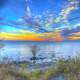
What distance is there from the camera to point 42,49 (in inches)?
139

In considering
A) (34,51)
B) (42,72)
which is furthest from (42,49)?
(42,72)

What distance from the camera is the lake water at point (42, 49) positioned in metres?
3.49

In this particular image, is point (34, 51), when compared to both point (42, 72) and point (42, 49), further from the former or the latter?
point (42, 72)

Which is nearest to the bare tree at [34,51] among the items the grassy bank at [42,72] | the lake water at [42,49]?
the lake water at [42,49]

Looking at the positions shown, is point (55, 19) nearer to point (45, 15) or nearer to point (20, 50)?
point (45, 15)

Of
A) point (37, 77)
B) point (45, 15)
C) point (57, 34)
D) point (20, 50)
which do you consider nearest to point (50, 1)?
point (45, 15)

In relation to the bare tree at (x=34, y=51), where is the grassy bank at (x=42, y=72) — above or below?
below

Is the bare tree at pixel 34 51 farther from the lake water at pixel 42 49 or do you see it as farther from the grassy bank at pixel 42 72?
the grassy bank at pixel 42 72

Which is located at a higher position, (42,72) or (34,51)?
(34,51)

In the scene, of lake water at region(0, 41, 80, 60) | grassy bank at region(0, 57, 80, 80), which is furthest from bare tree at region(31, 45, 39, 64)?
grassy bank at region(0, 57, 80, 80)

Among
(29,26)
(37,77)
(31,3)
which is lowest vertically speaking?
(37,77)

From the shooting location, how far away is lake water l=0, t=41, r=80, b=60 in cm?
349

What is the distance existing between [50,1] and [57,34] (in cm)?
39

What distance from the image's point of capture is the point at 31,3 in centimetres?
354
